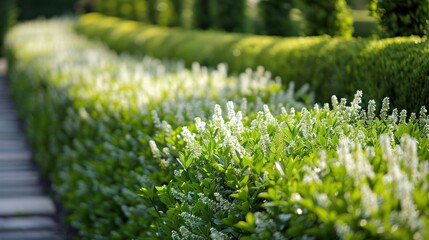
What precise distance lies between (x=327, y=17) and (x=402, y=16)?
6.93ft

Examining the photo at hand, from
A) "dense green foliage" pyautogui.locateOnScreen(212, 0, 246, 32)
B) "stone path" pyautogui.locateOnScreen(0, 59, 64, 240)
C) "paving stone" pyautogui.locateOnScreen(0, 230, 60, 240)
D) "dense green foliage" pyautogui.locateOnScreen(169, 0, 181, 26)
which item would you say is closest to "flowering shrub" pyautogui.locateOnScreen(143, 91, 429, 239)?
"paving stone" pyautogui.locateOnScreen(0, 230, 60, 240)

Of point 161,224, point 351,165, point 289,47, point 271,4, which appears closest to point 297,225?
point 351,165

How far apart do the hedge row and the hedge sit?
241 mm

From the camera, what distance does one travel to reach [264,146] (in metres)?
2.94

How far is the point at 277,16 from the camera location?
982 cm

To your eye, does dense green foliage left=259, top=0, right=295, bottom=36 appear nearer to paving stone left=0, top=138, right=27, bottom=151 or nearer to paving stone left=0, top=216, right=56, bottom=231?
paving stone left=0, top=138, right=27, bottom=151

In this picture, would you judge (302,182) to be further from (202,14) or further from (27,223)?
(202,14)

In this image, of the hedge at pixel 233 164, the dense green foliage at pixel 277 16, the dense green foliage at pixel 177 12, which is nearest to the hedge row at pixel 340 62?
the hedge at pixel 233 164

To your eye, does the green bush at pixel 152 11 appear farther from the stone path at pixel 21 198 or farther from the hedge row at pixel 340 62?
the hedge row at pixel 340 62

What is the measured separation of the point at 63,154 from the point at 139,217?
3140 mm

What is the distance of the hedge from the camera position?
213cm

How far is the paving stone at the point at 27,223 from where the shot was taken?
6.65 metres

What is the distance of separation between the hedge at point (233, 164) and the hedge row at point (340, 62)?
241 mm

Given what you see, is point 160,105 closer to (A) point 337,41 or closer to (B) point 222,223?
(A) point 337,41
